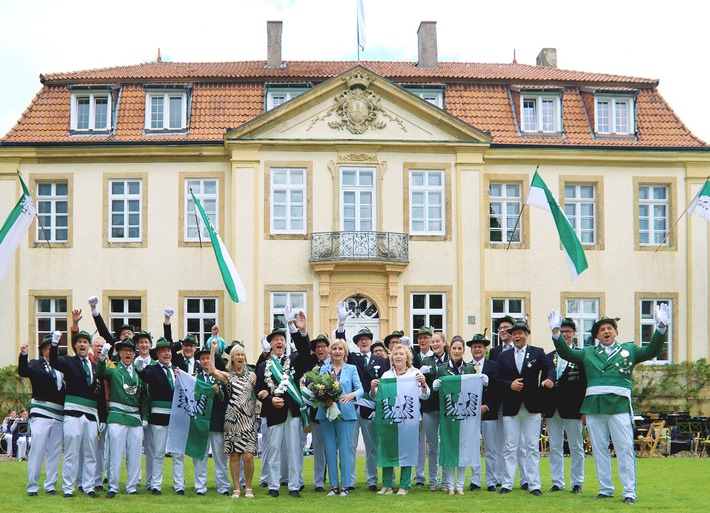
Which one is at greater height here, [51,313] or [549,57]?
[549,57]

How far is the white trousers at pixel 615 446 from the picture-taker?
12.9 metres

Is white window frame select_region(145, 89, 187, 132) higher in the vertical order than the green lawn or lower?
higher

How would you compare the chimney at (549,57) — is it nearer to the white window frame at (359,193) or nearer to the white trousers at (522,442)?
the white window frame at (359,193)

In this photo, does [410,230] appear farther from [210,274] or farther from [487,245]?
[210,274]

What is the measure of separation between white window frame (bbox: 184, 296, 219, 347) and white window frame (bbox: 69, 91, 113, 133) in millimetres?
5076

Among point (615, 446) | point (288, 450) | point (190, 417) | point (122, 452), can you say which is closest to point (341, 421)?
point (288, 450)

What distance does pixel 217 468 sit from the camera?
1397 centimetres

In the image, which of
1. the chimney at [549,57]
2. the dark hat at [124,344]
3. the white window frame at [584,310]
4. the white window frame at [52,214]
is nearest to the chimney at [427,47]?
the chimney at [549,57]

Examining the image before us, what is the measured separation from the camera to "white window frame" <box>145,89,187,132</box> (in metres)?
29.9

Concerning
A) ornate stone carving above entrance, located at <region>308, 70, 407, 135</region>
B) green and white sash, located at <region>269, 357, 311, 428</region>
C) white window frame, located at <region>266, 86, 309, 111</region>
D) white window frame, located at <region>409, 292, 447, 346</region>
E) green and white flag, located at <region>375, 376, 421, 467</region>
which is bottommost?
green and white flag, located at <region>375, 376, 421, 467</region>

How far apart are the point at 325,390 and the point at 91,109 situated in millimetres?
18507

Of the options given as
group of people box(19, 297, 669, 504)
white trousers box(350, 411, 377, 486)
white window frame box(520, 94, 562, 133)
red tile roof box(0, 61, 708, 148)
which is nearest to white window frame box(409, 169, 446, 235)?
red tile roof box(0, 61, 708, 148)

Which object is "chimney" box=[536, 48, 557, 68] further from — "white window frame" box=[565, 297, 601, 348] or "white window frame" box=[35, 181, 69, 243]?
"white window frame" box=[35, 181, 69, 243]

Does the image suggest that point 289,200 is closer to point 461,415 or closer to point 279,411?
point 279,411
